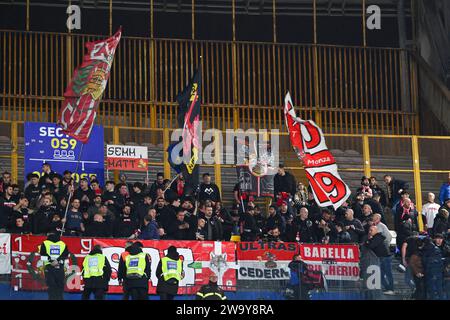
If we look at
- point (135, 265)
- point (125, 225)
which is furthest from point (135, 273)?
point (125, 225)

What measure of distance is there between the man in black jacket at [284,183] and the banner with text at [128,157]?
3.15 metres

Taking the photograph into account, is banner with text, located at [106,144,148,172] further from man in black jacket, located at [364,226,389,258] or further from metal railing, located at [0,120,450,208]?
man in black jacket, located at [364,226,389,258]

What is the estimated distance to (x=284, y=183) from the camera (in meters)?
33.9

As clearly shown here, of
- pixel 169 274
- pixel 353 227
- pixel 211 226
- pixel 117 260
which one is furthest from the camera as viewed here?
pixel 353 227

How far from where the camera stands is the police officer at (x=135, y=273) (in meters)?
28.0

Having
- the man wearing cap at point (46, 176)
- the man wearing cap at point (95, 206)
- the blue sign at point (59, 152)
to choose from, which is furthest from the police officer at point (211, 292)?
the blue sign at point (59, 152)

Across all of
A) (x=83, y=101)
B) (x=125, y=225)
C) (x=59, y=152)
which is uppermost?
(x=83, y=101)

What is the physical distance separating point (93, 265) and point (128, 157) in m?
7.17

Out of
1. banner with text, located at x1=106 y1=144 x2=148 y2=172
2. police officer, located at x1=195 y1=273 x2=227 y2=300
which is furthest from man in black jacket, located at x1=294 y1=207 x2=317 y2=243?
banner with text, located at x1=106 y1=144 x2=148 y2=172

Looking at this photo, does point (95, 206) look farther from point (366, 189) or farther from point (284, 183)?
point (366, 189)

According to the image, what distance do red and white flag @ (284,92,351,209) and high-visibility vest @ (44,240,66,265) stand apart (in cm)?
655

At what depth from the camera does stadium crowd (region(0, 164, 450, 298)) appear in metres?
29.3

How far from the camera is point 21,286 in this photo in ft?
91.5

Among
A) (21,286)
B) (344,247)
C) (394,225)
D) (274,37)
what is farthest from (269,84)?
(21,286)
